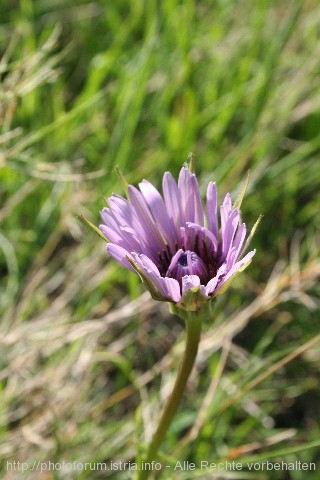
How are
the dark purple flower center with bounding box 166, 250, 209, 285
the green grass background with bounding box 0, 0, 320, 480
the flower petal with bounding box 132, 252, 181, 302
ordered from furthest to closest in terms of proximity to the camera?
1. the green grass background with bounding box 0, 0, 320, 480
2. the dark purple flower center with bounding box 166, 250, 209, 285
3. the flower petal with bounding box 132, 252, 181, 302

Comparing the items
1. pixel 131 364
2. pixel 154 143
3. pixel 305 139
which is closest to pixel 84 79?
pixel 154 143

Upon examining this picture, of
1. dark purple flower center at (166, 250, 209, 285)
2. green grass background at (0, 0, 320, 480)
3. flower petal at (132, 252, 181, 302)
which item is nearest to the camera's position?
flower petal at (132, 252, 181, 302)

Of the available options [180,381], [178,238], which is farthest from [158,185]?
[180,381]

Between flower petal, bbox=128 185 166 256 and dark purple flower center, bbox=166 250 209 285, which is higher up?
flower petal, bbox=128 185 166 256

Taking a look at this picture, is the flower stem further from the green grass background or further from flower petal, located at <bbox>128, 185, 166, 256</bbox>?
the green grass background

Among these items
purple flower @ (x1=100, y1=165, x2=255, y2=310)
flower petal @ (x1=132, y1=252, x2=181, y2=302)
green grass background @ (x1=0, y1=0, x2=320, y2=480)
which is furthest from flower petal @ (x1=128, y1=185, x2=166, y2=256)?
green grass background @ (x1=0, y1=0, x2=320, y2=480)

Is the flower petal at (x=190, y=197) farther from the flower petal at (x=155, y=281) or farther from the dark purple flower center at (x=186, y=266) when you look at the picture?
the flower petal at (x=155, y=281)

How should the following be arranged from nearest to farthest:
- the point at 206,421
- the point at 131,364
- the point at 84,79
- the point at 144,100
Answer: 1. the point at 206,421
2. the point at 131,364
3. the point at 144,100
4. the point at 84,79

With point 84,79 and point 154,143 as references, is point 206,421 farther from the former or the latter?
point 84,79
